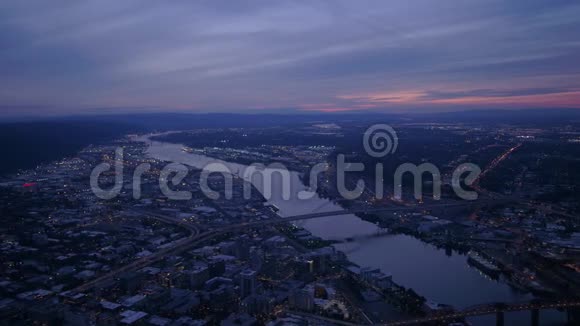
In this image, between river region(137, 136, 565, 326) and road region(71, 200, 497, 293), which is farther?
road region(71, 200, 497, 293)

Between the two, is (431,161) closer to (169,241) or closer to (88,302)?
(169,241)

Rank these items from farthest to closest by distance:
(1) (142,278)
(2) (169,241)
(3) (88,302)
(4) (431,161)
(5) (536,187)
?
(4) (431,161) → (5) (536,187) → (2) (169,241) → (1) (142,278) → (3) (88,302)

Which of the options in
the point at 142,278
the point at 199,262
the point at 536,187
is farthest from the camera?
the point at 536,187

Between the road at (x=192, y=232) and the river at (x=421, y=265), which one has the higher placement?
the road at (x=192, y=232)

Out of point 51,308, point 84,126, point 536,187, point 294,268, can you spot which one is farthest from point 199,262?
point 84,126

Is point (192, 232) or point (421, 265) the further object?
point (192, 232)

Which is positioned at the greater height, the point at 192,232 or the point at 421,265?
the point at 192,232

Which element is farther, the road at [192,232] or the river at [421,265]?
the road at [192,232]

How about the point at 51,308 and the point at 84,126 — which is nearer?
the point at 51,308
